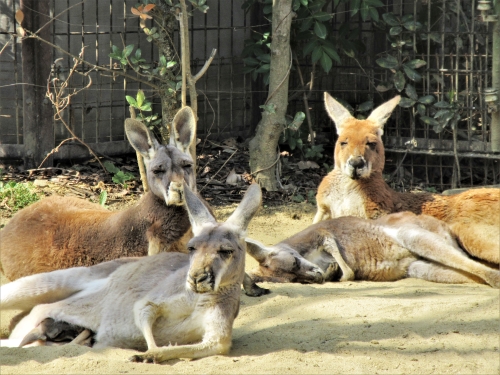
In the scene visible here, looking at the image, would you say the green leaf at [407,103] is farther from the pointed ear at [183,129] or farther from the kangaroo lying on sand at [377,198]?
the pointed ear at [183,129]

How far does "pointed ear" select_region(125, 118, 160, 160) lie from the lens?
21.5 feet

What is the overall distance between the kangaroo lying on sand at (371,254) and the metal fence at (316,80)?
275 centimetres

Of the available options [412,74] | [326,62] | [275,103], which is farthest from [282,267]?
[412,74]

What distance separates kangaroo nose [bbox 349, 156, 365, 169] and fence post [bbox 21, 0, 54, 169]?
3769mm

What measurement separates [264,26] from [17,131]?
3.39m

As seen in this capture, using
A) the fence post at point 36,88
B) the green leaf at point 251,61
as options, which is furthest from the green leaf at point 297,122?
the fence post at point 36,88

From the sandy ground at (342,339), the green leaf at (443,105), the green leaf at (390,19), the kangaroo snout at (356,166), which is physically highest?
the green leaf at (390,19)

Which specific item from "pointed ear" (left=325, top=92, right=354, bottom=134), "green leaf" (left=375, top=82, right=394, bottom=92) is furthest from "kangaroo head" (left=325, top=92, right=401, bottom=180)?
"green leaf" (left=375, top=82, right=394, bottom=92)

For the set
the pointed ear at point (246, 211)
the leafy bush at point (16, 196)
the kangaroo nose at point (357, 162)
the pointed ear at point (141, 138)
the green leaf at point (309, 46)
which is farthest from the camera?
the green leaf at point (309, 46)

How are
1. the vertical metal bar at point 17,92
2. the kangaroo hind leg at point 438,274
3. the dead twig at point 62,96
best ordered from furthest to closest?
the vertical metal bar at point 17,92 → the dead twig at point 62,96 → the kangaroo hind leg at point 438,274

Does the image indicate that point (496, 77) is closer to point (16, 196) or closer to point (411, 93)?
point (411, 93)

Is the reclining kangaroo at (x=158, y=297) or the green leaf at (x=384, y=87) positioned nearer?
the reclining kangaroo at (x=158, y=297)

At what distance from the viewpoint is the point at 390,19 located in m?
9.47

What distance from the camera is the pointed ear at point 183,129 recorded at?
260 inches
